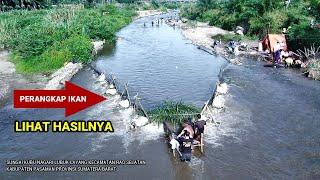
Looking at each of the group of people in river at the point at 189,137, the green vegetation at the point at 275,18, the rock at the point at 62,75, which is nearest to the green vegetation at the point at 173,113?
the group of people in river at the point at 189,137

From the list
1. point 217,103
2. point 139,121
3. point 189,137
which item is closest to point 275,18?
point 217,103

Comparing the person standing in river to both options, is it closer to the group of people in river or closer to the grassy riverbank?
the group of people in river

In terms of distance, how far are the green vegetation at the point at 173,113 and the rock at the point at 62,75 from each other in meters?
8.74

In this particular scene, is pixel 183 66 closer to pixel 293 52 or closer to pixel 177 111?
pixel 293 52

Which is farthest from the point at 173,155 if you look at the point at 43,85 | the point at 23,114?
the point at 43,85

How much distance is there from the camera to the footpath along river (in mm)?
15867

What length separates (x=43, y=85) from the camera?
27.3 m

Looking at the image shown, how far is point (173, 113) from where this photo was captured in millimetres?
20297

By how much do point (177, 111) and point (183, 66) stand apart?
14405 millimetres

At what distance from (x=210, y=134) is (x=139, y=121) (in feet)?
11.5

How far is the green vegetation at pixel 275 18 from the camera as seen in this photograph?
113ft

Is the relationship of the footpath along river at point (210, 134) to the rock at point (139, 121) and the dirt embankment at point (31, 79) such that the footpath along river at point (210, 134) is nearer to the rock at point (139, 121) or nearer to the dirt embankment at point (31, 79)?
the rock at point (139, 121)

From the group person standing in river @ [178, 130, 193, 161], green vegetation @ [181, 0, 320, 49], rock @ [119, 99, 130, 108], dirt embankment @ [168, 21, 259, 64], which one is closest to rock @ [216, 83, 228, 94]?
rock @ [119, 99, 130, 108]

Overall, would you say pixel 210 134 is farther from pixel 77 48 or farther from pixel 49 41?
pixel 49 41
